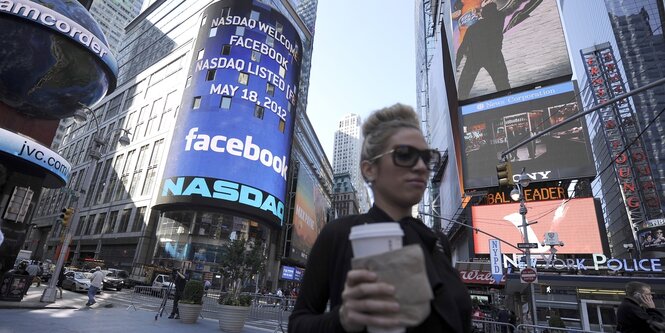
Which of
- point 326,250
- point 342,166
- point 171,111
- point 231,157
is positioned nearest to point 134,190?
point 171,111

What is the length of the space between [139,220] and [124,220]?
4129mm

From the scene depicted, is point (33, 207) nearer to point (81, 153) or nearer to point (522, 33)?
point (522, 33)

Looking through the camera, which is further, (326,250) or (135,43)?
(135,43)

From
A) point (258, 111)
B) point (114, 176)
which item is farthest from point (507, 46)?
point (114, 176)

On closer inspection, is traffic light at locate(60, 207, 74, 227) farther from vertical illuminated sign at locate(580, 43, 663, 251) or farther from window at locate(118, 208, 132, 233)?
vertical illuminated sign at locate(580, 43, 663, 251)

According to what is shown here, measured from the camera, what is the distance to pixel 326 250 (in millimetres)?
1681

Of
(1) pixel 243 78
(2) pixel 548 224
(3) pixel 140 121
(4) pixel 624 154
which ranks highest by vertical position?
(1) pixel 243 78

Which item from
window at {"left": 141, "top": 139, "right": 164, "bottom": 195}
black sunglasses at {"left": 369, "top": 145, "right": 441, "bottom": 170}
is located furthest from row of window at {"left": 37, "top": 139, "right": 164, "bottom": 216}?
black sunglasses at {"left": 369, "top": 145, "right": 441, "bottom": 170}

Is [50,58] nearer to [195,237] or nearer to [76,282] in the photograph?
[76,282]

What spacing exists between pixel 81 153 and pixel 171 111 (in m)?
30.2

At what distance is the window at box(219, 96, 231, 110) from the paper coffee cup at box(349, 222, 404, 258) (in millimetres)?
42122

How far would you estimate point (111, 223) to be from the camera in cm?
4575

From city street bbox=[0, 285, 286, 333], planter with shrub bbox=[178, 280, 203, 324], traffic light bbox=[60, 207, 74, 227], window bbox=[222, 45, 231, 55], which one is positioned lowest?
city street bbox=[0, 285, 286, 333]

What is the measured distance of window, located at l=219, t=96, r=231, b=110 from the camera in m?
40.8
